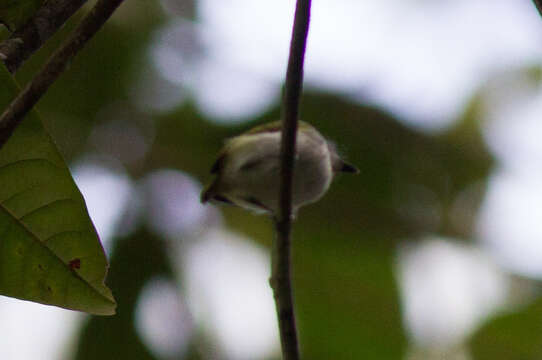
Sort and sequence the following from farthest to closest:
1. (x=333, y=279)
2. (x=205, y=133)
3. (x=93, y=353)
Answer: (x=333, y=279) < (x=205, y=133) < (x=93, y=353)

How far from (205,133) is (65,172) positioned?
2.67 m

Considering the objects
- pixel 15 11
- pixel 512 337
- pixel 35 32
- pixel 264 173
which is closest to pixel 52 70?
pixel 35 32

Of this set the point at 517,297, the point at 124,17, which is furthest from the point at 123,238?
the point at 517,297

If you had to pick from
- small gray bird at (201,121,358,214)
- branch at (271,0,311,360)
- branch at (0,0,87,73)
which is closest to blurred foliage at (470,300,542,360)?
small gray bird at (201,121,358,214)

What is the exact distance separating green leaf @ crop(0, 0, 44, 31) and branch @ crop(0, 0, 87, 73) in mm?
54

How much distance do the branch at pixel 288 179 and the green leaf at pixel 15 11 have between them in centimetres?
61

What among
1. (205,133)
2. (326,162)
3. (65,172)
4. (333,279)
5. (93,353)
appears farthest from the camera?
(333,279)

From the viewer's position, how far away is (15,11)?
1677 millimetres

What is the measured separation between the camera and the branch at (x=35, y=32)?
1.52 m

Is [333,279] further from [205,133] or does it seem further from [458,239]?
[205,133]

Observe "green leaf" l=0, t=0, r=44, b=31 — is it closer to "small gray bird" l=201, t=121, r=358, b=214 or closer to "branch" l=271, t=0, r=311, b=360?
"branch" l=271, t=0, r=311, b=360

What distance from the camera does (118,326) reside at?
397cm

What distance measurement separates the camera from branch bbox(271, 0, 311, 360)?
4.73 ft

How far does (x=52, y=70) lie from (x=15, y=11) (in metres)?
0.47
